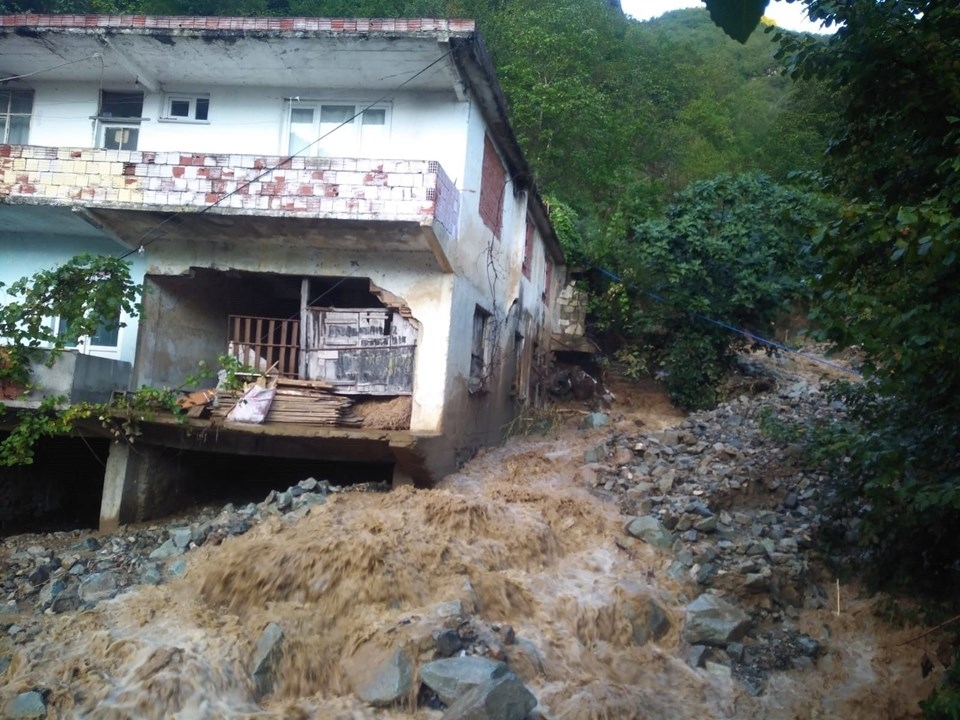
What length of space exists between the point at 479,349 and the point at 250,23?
5862 millimetres

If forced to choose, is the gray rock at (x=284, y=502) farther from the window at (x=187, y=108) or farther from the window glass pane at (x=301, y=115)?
the window at (x=187, y=108)

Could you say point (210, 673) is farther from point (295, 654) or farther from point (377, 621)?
point (377, 621)

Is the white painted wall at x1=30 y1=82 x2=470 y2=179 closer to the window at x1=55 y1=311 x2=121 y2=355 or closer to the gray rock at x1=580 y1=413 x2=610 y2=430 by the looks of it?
the window at x1=55 y1=311 x2=121 y2=355

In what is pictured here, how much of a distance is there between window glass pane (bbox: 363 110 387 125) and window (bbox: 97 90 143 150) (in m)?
3.70

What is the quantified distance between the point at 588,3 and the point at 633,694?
26.1m

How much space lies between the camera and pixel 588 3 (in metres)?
27.7

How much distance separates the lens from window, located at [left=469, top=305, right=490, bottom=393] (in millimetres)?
12438

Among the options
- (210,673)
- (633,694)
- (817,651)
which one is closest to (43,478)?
(210,673)

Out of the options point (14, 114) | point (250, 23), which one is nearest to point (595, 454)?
point (250, 23)

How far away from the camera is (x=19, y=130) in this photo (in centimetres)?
1245

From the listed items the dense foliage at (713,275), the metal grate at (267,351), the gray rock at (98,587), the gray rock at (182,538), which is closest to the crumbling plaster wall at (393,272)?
the metal grate at (267,351)

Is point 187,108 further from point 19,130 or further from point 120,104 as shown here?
point 19,130

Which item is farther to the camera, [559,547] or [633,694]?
[559,547]

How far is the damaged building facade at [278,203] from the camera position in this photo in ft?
32.9
